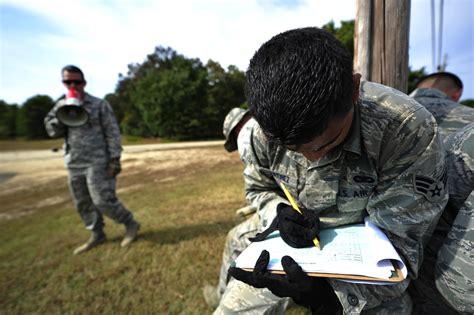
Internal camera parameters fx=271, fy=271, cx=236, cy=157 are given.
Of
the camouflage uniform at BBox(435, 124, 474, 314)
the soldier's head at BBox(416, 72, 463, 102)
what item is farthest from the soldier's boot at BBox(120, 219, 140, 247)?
the soldier's head at BBox(416, 72, 463, 102)

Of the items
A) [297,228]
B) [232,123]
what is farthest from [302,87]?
[232,123]

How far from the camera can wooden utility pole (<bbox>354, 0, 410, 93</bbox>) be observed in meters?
1.69

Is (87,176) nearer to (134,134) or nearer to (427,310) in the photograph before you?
(427,310)

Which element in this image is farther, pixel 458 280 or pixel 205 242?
pixel 205 242

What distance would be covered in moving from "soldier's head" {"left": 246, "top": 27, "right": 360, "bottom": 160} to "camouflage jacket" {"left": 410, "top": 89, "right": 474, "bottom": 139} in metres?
1.46

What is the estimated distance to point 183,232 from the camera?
3.87 meters

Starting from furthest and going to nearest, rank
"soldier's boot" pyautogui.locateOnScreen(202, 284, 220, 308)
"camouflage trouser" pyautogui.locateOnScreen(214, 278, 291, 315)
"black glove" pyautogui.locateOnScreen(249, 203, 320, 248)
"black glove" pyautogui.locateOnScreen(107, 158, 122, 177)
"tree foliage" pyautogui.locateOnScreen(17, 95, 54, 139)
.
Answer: "tree foliage" pyautogui.locateOnScreen(17, 95, 54, 139), "black glove" pyautogui.locateOnScreen(107, 158, 122, 177), "soldier's boot" pyautogui.locateOnScreen(202, 284, 220, 308), "camouflage trouser" pyautogui.locateOnScreen(214, 278, 291, 315), "black glove" pyautogui.locateOnScreen(249, 203, 320, 248)

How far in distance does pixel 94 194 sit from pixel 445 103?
12.6 ft

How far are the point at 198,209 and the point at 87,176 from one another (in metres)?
1.99

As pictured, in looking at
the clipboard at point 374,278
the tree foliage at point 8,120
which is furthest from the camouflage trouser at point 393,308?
the tree foliage at point 8,120

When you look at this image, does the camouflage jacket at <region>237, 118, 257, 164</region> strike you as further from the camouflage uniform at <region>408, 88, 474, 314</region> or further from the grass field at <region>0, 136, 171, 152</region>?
the grass field at <region>0, 136, 171, 152</region>

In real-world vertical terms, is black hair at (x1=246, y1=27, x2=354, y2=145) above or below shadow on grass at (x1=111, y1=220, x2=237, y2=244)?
above

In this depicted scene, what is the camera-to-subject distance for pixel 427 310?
154 cm

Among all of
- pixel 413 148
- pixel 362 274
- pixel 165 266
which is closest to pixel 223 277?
pixel 165 266
